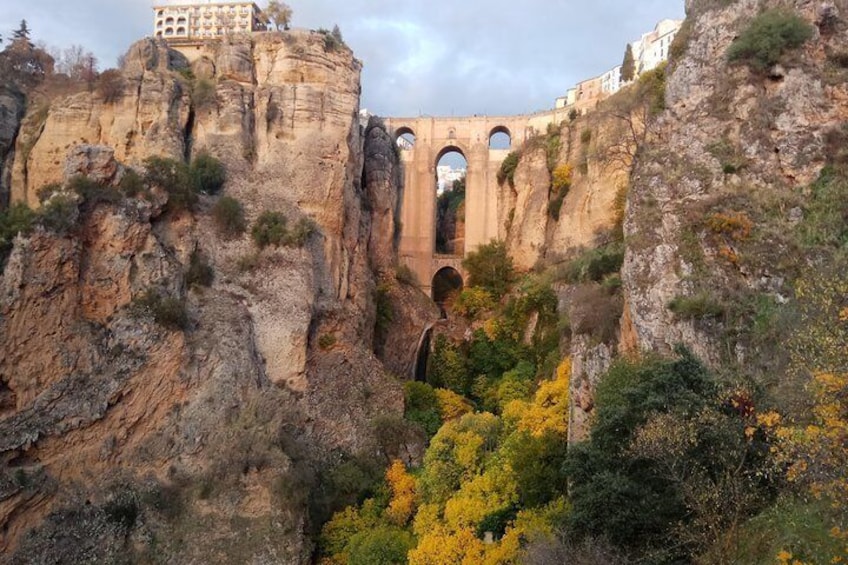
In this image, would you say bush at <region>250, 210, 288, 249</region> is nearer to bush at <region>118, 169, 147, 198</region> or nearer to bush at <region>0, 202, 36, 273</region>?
bush at <region>118, 169, 147, 198</region>

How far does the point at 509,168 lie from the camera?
37219 mm

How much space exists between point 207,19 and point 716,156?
26178 mm

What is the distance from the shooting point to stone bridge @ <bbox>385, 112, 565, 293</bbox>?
37.3 metres

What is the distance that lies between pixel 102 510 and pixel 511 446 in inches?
425

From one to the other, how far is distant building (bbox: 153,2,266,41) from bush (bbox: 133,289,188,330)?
15.0 meters

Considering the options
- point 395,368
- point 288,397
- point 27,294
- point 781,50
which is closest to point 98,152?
point 27,294

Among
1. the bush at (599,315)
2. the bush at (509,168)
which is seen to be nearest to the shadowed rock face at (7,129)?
the bush at (599,315)

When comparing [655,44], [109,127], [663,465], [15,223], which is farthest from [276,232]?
[655,44]

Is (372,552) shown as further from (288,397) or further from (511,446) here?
(288,397)

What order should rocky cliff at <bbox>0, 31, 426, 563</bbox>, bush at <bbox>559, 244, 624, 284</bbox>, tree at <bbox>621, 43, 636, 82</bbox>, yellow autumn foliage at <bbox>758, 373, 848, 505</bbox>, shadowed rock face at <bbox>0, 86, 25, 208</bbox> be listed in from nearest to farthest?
yellow autumn foliage at <bbox>758, 373, 848, 505</bbox> < rocky cliff at <bbox>0, 31, 426, 563</bbox> < bush at <bbox>559, 244, 624, 284</bbox> < shadowed rock face at <bbox>0, 86, 25, 208</bbox> < tree at <bbox>621, 43, 636, 82</bbox>

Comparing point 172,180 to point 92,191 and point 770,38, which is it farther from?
point 770,38

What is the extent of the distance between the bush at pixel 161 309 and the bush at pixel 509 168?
19441mm

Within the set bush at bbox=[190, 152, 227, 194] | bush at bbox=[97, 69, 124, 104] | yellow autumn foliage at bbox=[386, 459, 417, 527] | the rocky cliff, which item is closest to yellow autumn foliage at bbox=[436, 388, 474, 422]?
the rocky cliff

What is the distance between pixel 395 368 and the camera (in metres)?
31.3
